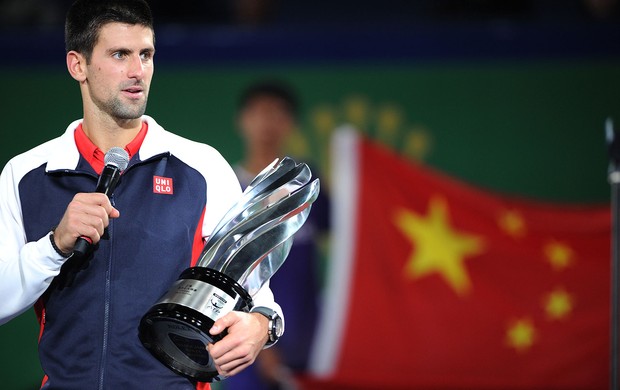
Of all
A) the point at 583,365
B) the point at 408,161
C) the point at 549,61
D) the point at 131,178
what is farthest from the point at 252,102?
the point at 131,178

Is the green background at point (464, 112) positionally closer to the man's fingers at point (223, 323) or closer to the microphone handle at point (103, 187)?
the microphone handle at point (103, 187)

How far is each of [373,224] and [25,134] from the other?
1884 millimetres

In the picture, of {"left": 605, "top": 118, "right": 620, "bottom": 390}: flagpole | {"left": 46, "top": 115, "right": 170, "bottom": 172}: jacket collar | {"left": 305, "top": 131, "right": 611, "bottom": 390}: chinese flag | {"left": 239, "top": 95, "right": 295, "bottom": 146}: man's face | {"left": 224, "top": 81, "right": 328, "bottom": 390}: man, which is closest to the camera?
{"left": 46, "top": 115, "right": 170, "bottom": 172}: jacket collar

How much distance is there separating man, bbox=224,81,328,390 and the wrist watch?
2.70 m

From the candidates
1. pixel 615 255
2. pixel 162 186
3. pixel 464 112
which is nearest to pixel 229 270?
pixel 162 186

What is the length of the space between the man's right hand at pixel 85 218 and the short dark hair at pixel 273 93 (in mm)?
3246

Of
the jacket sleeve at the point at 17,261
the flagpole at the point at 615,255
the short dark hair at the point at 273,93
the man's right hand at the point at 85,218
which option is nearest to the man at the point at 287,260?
the short dark hair at the point at 273,93

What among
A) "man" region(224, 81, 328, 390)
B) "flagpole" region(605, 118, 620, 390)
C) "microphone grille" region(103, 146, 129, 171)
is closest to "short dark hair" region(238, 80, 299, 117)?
"man" region(224, 81, 328, 390)

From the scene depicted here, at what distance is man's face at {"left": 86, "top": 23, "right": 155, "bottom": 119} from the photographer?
1972 millimetres

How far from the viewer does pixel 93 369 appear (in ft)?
6.30

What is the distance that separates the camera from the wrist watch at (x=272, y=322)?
192 centimetres

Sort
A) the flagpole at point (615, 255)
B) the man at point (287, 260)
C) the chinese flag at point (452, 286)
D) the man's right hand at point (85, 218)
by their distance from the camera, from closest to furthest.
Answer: the man's right hand at point (85, 218), the flagpole at point (615, 255), the man at point (287, 260), the chinese flag at point (452, 286)

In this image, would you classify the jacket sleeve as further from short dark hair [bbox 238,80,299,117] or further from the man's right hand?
short dark hair [bbox 238,80,299,117]

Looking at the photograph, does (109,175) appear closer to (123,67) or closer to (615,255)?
(123,67)
